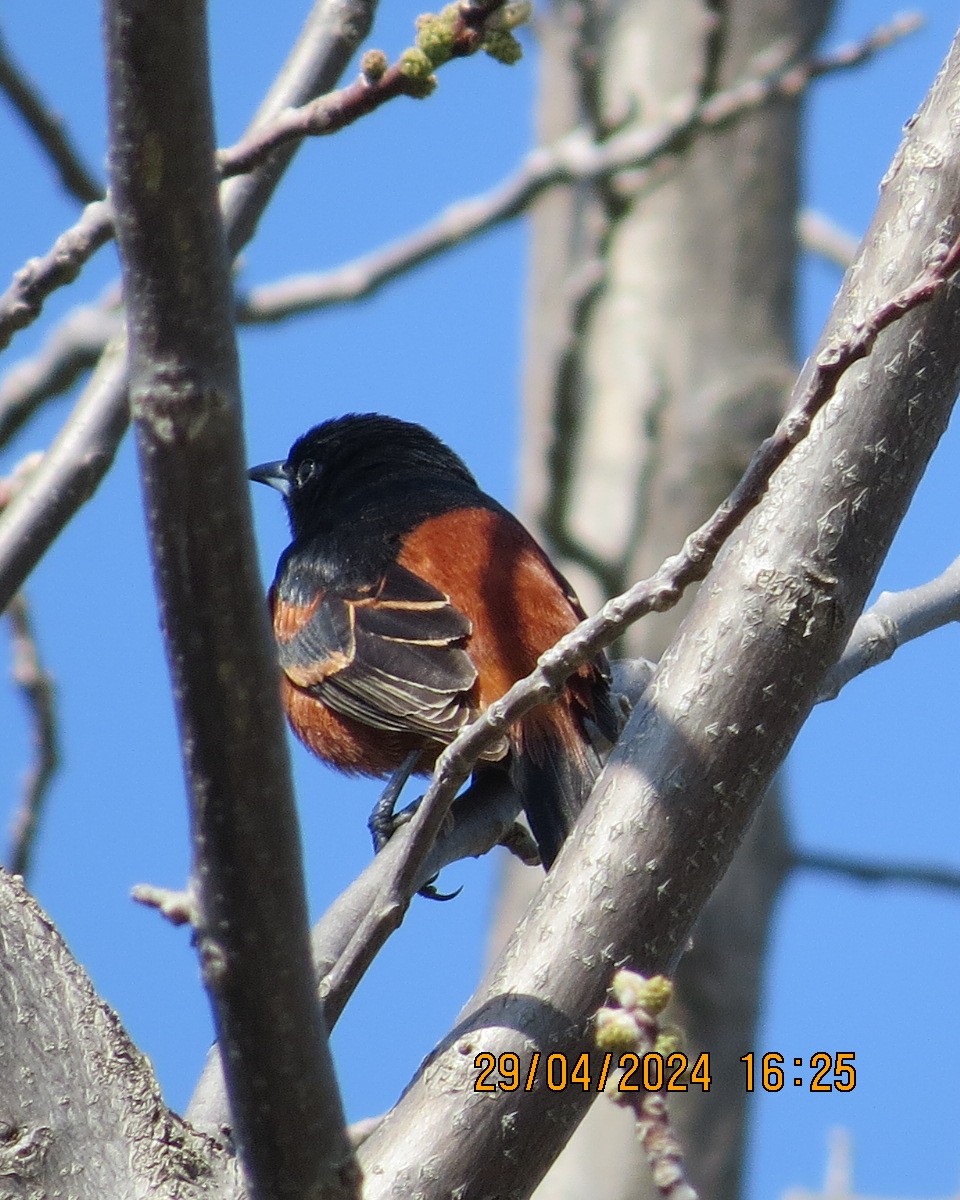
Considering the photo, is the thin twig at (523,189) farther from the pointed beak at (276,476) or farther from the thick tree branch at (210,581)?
the thick tree branch at (210,581)

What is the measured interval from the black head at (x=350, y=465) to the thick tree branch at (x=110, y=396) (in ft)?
6.69

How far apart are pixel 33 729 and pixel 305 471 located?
223 centimetres

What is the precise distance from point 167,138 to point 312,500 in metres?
4.51

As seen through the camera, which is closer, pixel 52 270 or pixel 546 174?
pixel 52 270

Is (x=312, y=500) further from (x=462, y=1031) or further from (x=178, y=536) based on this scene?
(x=178, y=536)

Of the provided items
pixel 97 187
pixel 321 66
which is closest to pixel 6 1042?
pixel 321 66

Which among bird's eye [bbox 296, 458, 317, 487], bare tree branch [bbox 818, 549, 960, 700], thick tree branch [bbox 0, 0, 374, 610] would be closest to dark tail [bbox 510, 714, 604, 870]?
bare tree branch [bbox 818, 549, 960, 700]

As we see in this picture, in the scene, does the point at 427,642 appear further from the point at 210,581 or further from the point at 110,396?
the point at 210,581

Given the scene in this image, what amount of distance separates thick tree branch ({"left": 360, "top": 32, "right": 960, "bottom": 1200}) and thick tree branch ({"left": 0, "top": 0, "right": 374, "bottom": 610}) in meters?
1.48

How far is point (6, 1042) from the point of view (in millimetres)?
2088

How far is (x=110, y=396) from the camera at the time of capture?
341 centimetres

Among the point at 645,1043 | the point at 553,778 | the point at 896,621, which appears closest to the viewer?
the point at 645,1043

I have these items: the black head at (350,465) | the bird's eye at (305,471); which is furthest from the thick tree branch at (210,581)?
the bird's eye at (305,471)

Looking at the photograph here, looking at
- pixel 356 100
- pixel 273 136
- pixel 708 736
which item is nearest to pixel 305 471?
pixel 273 136
